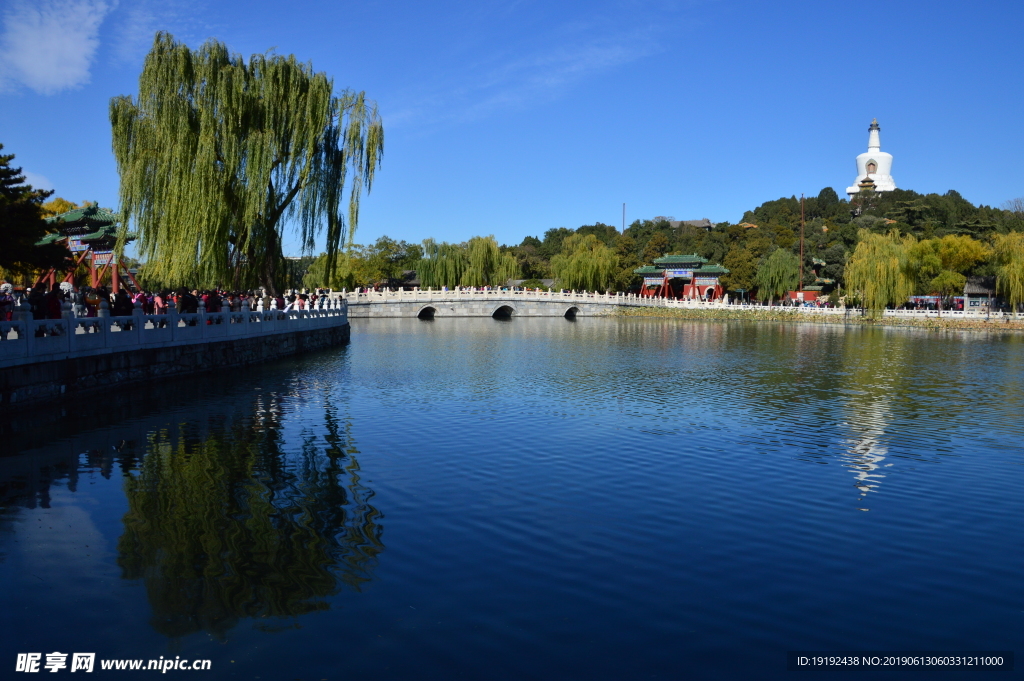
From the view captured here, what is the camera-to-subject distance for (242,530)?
6.24 meters

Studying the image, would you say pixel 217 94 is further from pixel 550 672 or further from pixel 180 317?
pixel 550 672

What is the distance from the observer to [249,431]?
1049cm

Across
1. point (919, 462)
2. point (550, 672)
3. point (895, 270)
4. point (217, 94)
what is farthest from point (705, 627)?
point (895, 270)

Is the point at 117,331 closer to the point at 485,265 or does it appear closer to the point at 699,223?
the point at 485,265

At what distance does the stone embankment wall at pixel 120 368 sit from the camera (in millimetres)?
11031

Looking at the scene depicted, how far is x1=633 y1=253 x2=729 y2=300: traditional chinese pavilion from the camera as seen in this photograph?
198ft

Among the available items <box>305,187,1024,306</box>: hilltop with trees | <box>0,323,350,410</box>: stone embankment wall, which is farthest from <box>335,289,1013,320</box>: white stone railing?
<box>0,323,350,410</box>: stone embankment wall

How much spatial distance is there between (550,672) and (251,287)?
2067 cm

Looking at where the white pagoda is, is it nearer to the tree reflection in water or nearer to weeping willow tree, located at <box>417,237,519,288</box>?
weeping willow tree, located at <box>417,237,519,288</box>

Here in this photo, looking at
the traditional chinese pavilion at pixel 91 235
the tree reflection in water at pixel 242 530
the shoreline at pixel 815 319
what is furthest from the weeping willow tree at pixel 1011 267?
the traditional chinese pavilion at pixel 91 235

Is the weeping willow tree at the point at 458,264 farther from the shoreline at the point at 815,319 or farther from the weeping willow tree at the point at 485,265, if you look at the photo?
the shoreline at the point at 815,319

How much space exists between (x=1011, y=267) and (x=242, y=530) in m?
43.6

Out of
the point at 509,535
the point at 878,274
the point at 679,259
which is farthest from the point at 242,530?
the point at 679,259

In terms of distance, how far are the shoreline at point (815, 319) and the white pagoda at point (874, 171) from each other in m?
61.1
